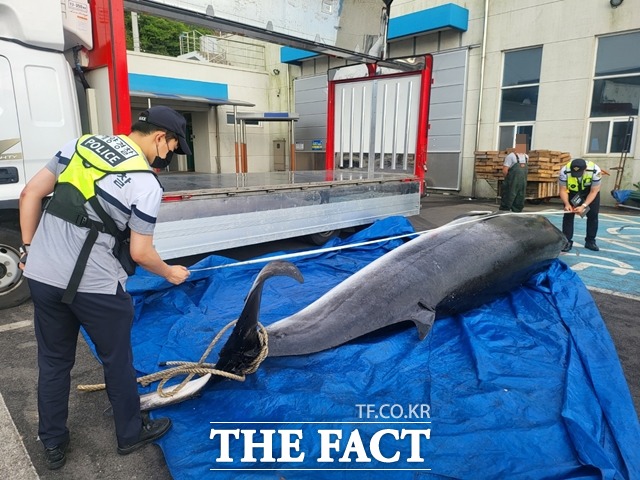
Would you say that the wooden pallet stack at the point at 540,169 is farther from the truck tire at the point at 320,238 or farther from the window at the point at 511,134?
the truck tire at the point at 320,238

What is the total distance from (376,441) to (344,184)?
14.3ft

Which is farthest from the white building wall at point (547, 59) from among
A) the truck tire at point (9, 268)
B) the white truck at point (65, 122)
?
the truck tire at point (9, 268)

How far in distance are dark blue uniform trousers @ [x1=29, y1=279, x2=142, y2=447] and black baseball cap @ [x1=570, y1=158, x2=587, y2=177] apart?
6.51m

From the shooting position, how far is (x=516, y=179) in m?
10.7

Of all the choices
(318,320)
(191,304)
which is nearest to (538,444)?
(318,320)

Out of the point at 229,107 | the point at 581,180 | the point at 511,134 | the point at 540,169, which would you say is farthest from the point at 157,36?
the point at 581,180

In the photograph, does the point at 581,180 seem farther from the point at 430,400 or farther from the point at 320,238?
the point at 430,400

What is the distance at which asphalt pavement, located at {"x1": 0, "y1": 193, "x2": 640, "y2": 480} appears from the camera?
237 cm

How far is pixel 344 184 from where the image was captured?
6418mm

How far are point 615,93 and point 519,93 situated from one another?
99.2 inches

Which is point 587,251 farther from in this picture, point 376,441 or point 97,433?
point 97,433

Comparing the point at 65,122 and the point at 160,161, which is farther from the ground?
the point at 65,122

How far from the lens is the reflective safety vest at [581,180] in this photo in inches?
261

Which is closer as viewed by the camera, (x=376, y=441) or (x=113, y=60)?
(x=376, y=441)
